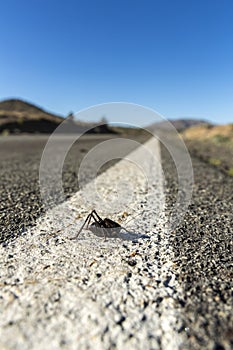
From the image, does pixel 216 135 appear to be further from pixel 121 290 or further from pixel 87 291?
pixel 87 291

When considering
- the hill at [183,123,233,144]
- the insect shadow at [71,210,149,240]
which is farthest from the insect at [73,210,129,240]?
the hill at [183,123,233,144]

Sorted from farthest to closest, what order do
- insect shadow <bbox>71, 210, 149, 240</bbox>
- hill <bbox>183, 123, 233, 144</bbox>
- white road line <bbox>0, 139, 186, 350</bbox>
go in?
hill <bbox>183, 123, 233, 144</bbox> → insect shadow <bbox>71, 210, 149, 240</bbox> → white road line <bbox>0, 139, 186, 350</bbox>

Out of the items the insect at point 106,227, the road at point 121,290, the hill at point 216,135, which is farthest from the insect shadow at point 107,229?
the hill at point 216,135

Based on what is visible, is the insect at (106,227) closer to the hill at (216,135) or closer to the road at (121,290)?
the road at (121,290)

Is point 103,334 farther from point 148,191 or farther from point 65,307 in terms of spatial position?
point 148,191

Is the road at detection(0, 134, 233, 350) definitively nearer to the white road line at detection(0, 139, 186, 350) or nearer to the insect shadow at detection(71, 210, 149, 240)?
the white road line at detection(0, 139, 186, 350)

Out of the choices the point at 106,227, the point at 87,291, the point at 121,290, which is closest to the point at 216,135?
the point at 106,227

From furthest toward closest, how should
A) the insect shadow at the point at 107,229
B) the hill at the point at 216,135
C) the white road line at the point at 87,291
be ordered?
the hill at the point at 216,135 → the insect shadow at the point at 107,229 → the white road line at the point at 87,291

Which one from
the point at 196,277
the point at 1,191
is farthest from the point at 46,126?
the point at 196,277
